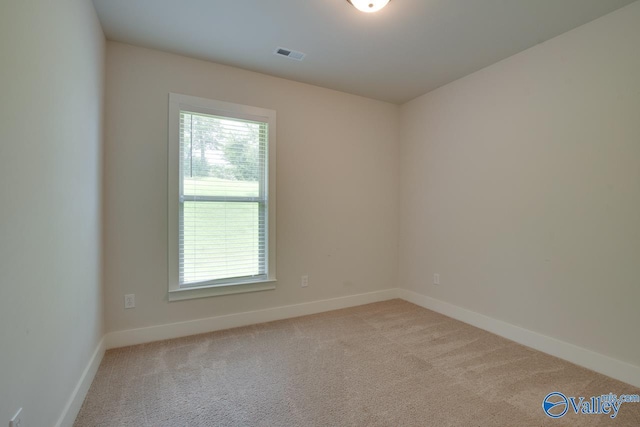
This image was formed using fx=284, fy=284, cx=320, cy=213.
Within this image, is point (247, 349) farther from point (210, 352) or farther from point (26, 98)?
point (26, 98)

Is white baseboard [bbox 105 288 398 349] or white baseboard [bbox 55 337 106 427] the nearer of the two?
white baseboard [bbox 55 337 106 427]

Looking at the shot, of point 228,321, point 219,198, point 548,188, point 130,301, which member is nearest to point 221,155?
point 219,198

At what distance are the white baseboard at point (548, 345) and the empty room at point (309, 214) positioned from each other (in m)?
0.02

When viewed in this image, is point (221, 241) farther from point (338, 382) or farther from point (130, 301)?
point (338, 382)

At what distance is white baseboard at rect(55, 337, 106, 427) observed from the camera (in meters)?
1.53

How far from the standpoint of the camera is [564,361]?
2293mm

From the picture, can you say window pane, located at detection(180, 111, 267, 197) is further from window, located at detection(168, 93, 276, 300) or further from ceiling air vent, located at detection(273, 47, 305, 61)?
ceiling air vent, located at detection(273, 47, 305, 61)

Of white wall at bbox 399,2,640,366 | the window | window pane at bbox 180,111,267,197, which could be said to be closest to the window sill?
the window

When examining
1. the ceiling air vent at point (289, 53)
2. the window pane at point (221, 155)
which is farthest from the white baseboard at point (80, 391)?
the ceiling air vent at point (289, 53)

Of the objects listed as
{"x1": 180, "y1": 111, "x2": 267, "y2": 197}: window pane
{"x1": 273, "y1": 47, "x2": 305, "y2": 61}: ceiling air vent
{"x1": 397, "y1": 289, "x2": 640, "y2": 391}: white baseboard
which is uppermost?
{"x1": 273, "y1": 47, "x2": 305, "y2": 61}: ceiling air vent

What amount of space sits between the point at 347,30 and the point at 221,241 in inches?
88.8

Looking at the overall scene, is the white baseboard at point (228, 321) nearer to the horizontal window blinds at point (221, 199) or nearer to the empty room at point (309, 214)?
the empty room at point (309, 214)

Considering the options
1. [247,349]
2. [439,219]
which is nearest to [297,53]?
[439,219]

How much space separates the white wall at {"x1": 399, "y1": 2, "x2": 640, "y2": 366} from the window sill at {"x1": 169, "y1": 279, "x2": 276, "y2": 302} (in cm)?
204
